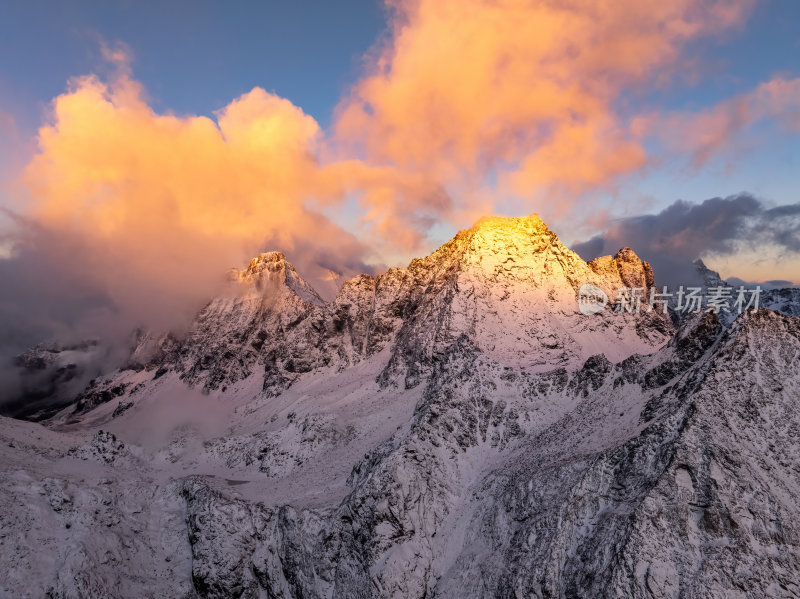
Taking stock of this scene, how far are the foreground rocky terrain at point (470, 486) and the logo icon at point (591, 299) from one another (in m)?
9.71

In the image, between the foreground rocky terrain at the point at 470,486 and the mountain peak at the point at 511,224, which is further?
the mountain peak at the point at 511,224

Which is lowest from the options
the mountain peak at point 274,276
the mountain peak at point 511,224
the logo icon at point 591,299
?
the logo icon at point 591,299

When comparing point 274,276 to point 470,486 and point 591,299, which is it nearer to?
point 591,299

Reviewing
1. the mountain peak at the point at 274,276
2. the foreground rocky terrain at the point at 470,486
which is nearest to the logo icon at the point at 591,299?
the foreground rocky terrain at the point at 470,486

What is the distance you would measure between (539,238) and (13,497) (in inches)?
4021

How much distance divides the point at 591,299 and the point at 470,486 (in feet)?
232

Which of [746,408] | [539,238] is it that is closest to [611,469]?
[746,408]

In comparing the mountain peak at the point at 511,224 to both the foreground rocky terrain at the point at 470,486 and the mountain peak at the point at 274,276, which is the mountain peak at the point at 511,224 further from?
the mountain peak at the point at 274,276

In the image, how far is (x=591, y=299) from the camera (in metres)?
107

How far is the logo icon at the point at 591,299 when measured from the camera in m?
104

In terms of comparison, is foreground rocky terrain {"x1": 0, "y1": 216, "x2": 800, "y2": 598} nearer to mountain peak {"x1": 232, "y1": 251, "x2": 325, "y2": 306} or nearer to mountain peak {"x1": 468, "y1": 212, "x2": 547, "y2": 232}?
mountain peak {"x1": 468, "y1": 212, "x2": 547, "y2": 232}

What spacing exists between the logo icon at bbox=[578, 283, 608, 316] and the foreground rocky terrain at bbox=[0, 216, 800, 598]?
9710 millimetres

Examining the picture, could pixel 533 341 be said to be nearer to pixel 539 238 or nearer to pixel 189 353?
pixel 539 238

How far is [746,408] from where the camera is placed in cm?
3672
